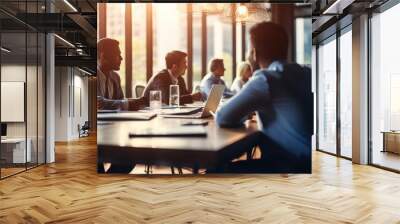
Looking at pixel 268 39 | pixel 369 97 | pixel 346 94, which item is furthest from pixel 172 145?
pixel 346 94

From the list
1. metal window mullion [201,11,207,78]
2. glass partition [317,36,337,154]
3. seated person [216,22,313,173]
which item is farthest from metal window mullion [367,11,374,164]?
metal window mullion [201,11,207,78]

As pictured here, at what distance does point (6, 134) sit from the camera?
720 cm

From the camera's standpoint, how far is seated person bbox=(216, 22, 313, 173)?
587 centimetres

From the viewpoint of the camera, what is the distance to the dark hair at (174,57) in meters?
6.07

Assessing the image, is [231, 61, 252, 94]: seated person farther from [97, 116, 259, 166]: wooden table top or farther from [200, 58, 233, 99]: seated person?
[97, 116, 259, 166]: wooden table top

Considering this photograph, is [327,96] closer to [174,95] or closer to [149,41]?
[174,95]

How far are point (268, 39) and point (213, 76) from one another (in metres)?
1.01

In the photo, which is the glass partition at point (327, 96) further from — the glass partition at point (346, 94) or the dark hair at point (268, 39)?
the dark hair at point (268, 39)

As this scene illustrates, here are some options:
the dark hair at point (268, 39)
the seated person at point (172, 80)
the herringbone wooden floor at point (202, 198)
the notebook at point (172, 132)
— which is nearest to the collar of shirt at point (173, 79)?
the seated person at point (172, 80)

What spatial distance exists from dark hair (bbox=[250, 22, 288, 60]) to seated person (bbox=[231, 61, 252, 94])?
255 millimetres

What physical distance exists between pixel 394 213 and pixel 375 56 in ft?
14.8

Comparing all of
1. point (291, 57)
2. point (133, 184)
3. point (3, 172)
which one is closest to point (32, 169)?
point (3, 172)

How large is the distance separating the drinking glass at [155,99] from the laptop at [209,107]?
A: 0.53ft

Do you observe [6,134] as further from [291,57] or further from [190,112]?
[291,57]
